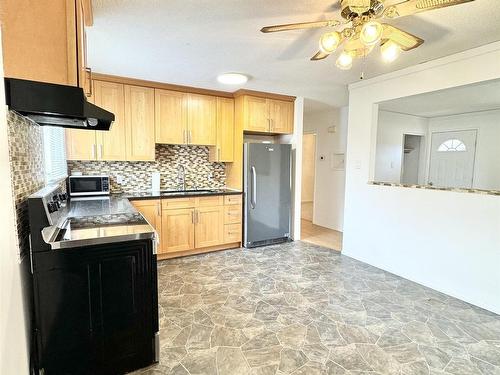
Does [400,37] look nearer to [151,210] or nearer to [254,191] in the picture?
[254,191]

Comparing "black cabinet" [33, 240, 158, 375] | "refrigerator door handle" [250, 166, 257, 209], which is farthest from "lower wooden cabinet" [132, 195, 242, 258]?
"black cabinet" [33, 240, 158, 375]

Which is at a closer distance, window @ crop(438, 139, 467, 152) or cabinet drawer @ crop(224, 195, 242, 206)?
cabinet drawer @ crop(224, 195, 242, 206)

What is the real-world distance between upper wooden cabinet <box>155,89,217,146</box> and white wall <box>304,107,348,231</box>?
255 cm

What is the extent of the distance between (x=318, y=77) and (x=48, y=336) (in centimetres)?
353

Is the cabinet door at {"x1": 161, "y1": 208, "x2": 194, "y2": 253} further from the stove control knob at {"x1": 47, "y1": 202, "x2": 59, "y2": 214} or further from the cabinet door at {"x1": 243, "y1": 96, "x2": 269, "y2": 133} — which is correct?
the stove control knob at {"x1": 47, "y1": 202, "x2": 59, "y2": 214}

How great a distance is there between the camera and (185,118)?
3.97m

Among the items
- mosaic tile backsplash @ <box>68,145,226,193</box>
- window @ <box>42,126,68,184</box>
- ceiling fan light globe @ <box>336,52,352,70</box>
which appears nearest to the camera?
ceiling fan light globe @ <box>336,52,352,70</box>

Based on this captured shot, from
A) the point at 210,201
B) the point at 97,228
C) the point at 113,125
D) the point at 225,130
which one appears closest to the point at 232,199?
the point at 210,201

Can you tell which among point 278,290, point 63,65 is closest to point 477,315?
point 278,290

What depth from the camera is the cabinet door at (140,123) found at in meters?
3.60

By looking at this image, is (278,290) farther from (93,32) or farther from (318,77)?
(93,32)

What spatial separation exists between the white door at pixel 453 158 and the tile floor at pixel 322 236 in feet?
7.44

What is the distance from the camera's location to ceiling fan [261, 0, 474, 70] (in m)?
1.52

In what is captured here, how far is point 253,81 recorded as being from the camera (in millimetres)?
3607
